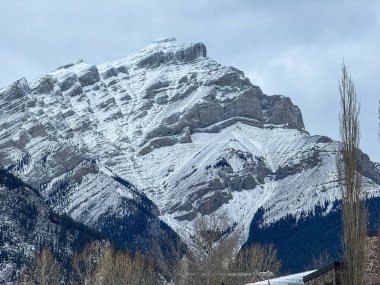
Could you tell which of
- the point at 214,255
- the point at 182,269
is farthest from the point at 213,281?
the point at 182,269

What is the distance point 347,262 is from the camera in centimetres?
3297

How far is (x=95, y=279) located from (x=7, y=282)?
98.2 meters

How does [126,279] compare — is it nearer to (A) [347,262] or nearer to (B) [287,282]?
(B) [287,282]

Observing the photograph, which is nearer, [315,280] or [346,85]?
[346,85]

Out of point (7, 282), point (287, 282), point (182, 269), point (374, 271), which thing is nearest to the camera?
point (374, 271)

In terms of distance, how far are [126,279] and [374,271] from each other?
55780mm

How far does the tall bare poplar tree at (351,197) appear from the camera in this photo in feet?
108

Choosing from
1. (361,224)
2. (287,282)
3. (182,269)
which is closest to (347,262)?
(361,224)

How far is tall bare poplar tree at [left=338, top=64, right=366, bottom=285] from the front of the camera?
32875mm

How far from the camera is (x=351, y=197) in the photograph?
33469 millimetres

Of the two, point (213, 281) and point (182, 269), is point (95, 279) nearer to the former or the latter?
point (182, 269)

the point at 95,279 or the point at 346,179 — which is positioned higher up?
the point at 95,279

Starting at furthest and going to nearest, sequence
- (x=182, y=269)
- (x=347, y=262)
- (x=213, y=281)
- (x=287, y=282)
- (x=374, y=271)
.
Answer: (x=182, y=269) < (x=213, y=281) < (x=287, y=282) < (x=374, y=271) < (x=347, y=262)

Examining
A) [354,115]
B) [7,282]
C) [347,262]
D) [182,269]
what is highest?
[7,282]
